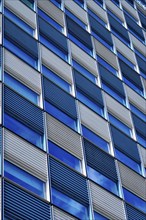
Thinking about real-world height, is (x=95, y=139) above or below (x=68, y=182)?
above

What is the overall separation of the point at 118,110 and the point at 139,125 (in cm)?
197

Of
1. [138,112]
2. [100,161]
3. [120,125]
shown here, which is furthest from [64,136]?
[138,112]

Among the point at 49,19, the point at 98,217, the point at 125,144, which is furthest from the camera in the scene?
the point at 49,19

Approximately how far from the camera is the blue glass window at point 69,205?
790 inches

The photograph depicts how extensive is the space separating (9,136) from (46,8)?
1315 cm

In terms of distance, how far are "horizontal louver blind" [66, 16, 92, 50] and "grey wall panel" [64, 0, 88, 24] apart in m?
1.46

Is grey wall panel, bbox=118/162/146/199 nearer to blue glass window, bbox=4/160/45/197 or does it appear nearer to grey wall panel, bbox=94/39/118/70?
blue glass window, bbox=4/160/45/197

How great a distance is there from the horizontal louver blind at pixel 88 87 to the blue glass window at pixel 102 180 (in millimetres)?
5480

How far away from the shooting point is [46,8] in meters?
31.3

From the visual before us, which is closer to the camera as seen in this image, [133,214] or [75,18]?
[133,214]

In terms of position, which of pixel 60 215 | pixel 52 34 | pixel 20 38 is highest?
pixel 52 34

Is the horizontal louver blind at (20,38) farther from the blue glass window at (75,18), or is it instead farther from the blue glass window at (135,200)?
the blue glass window at (135,200)

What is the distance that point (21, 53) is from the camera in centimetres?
2548

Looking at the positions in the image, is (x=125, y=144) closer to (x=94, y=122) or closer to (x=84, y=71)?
(x=94, y=122)
